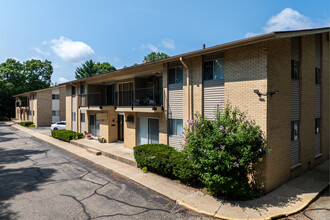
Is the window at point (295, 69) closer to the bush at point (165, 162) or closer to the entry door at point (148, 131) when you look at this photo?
the bush at point (165, 162)

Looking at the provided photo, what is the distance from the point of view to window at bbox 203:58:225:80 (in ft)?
30.2

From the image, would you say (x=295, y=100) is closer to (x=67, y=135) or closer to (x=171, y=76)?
(x=171, y=76)

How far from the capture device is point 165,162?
9.15 metres

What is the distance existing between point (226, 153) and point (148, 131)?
7475mm

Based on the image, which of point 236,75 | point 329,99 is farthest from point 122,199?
point 329,99

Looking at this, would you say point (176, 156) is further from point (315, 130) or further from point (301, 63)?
point (315, 130)

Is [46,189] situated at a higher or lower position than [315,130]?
lower

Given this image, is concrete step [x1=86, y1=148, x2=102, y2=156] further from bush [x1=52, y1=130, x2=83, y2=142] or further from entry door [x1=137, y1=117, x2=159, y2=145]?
bush [x1=52, y1=130, x2=83, y2=142]

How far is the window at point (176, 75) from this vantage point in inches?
438

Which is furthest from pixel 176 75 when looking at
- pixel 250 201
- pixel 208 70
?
pixel 250 201

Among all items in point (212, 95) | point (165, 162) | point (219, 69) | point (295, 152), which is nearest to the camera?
point (165, 162)

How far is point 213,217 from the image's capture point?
20.2ft

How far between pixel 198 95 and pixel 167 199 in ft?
16.3

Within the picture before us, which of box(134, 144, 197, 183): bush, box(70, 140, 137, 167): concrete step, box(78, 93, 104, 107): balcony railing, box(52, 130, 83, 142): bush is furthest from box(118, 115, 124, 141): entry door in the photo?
box(134, 144, 197, 183): bush
